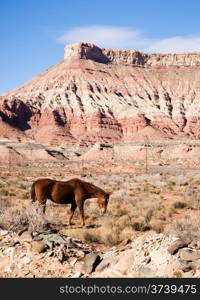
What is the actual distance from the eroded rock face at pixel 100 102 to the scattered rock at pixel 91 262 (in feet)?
371

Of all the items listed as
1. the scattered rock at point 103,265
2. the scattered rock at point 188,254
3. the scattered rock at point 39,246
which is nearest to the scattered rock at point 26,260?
the scattered rock at point 39,246

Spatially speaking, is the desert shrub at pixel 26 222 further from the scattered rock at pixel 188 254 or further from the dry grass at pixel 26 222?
the scattered rock at pixel 188 254

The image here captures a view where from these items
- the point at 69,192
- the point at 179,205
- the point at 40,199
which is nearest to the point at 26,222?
the point at 40,199

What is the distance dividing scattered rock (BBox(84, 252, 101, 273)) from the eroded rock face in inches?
4450

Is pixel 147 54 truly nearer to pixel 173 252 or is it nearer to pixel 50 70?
pixel 50 70

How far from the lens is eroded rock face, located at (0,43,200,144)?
127688mm

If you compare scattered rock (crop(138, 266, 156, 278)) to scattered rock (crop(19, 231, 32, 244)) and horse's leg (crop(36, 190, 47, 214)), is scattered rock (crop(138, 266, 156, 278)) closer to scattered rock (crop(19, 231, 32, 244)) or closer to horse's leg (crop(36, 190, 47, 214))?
scattered rock (crop(19, 231, 32, 244))

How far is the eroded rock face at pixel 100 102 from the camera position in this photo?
128 m

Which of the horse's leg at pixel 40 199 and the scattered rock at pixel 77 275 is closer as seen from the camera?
the scattered rock at pixel 77 275

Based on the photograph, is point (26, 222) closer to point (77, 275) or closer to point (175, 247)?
point (77, 275)

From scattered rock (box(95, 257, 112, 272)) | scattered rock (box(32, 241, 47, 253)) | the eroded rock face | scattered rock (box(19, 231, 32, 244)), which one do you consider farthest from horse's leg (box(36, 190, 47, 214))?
the eroded rock face

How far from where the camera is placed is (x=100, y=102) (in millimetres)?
136250

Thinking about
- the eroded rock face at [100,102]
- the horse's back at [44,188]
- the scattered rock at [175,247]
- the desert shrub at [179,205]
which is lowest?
the desert shrub at [179,205]

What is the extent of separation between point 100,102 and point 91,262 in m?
129
